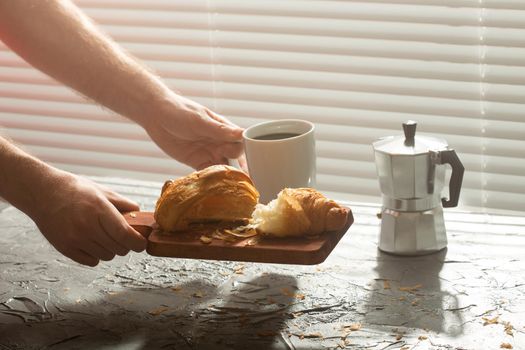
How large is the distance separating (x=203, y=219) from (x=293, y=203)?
133mm

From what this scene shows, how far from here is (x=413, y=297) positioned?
1.15m

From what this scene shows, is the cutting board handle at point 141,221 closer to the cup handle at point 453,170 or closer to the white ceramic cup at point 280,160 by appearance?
the white ceramic cup at point 280,160

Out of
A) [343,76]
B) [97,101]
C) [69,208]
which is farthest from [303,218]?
[343,76]

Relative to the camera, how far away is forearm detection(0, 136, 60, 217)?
4.01ft

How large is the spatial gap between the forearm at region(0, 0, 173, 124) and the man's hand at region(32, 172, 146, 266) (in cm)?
39

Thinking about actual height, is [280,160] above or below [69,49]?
below

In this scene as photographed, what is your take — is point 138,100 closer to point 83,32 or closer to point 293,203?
point 83,32

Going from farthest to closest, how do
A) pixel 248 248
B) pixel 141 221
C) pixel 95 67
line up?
pixel 95 67 → pixel 141 221 → pixel 248 248

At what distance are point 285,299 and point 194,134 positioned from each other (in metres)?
0.39

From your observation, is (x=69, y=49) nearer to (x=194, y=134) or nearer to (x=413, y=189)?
(x=194, y=134)

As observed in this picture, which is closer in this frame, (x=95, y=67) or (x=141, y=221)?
(x=141, y=221)

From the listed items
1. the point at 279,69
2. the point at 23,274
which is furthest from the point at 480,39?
the point at 23,274

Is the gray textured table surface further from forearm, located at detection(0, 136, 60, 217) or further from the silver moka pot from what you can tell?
forearm, located at detection(0, 136, 60, 217)

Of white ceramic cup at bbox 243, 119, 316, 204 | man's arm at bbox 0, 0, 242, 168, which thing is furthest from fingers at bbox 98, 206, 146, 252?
man's arm at bbox 0, 0, 242, 168
